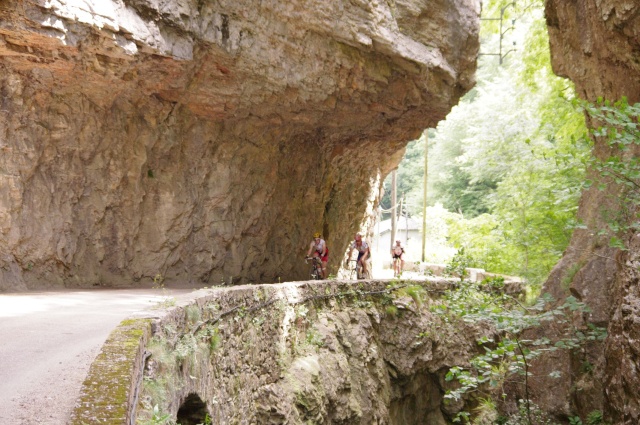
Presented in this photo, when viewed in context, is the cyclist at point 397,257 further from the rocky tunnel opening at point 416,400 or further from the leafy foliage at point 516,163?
the rocky tunnel opening at point 416,400

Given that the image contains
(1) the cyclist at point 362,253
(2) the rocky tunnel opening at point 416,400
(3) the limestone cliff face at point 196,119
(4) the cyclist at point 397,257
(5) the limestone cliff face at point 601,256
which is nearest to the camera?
(5) the limestone cliff face at point 601,256

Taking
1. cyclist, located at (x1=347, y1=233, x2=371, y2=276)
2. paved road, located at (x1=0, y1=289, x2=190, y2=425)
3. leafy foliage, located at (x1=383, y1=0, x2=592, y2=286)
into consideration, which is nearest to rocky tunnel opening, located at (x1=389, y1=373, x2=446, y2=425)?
cyclist, located at (x1=347, y1=233, x2=371, y2=276)

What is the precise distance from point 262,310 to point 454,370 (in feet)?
10.4

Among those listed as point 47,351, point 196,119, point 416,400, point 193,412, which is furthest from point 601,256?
point 196,119

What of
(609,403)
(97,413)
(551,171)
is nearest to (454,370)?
(609,403)

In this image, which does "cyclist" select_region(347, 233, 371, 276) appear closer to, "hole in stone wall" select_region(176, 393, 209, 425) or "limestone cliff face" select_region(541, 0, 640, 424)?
"limestone cliff face" select_region(541, 0, 640, 424)

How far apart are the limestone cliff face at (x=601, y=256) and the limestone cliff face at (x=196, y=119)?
3787 mm

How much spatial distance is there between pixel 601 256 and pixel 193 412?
646 cm

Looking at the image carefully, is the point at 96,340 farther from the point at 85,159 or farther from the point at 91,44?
the point at 85,159

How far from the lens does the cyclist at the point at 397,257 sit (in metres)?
19.8

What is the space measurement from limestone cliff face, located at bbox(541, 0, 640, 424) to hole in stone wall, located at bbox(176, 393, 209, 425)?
5.61 m

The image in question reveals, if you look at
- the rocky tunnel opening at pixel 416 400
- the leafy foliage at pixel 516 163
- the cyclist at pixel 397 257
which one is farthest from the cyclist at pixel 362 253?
the leafy foliage at pixel 516 163

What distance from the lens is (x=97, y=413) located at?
3895mm

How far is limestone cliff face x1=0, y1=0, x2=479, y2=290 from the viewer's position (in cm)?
1169
